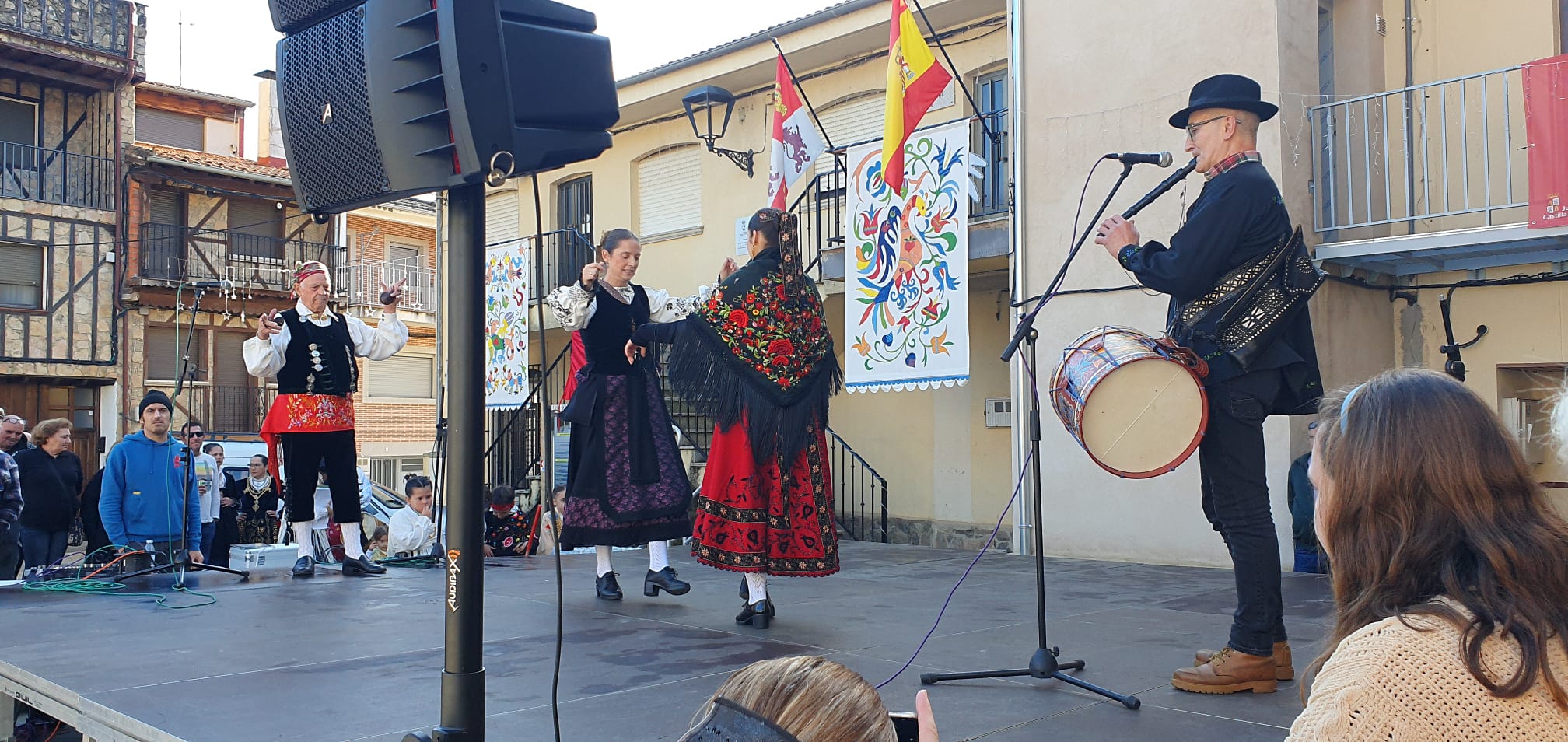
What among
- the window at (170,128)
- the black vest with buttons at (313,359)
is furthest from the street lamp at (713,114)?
the window at (170,128)

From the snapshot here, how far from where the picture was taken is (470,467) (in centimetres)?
226

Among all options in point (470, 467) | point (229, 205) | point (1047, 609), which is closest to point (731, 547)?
point (1047, 609)

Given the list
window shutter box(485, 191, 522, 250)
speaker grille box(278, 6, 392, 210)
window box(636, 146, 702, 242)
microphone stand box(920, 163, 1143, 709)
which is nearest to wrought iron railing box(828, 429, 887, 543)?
window box(636, 146, 702, 242)

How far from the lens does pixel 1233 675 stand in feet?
10.4

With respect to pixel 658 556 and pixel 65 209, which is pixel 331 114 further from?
pixel 65 209

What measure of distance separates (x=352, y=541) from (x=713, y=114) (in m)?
7.09

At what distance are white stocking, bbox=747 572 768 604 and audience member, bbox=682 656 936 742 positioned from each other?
3.44 meters

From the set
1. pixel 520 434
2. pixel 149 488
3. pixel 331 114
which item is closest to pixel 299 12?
pixel 331 114

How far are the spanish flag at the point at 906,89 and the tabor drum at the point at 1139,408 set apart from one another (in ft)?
14.7

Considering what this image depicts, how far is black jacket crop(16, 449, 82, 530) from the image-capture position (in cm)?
788

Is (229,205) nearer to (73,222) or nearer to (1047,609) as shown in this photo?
(73,222)

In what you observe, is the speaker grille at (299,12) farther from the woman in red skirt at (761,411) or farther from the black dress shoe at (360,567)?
the black dress shoe at (360,567)

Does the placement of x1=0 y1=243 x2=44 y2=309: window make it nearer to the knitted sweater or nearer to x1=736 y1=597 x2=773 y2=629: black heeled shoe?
x1=736 y1=597 x2=773 y2=629: black heeled shoe

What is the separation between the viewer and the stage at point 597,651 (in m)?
2.98
